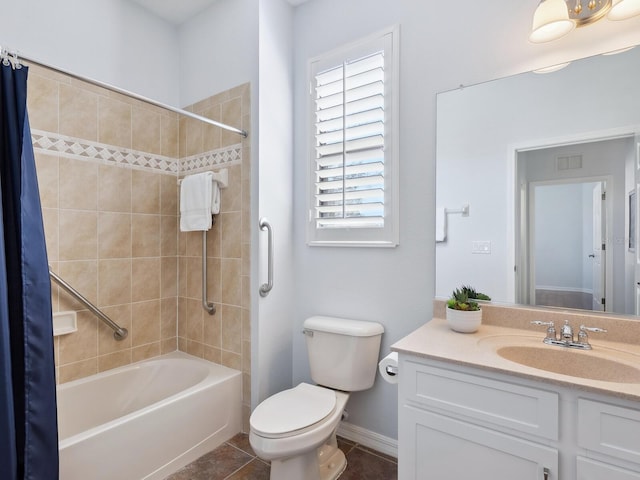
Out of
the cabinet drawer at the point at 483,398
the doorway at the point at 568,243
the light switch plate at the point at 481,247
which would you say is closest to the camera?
the cabinet drawer at the point at 483,398

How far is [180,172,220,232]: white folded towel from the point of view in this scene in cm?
217

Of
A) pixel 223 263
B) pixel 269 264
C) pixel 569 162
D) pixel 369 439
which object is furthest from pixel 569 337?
pixel 223 263

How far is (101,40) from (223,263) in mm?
1571

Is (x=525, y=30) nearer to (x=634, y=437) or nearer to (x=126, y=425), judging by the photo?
(x=634, y=437)

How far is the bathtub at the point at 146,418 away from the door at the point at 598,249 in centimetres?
188

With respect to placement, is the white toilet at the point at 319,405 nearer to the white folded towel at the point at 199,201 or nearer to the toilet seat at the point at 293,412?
the toilet seat at the point at 293,412

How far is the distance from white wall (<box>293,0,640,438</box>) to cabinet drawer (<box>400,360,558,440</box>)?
59 centimetres

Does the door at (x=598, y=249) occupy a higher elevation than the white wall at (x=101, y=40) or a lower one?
lower

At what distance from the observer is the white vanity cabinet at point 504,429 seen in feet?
3.12

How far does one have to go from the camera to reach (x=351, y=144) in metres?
1.99

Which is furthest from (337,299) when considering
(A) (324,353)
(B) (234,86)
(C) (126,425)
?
(B) (234,86)

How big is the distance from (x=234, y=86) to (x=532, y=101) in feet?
5.50

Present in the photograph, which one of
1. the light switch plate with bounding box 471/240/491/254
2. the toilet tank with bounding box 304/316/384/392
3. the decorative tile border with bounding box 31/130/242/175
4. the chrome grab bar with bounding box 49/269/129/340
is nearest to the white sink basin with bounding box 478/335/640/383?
the light switch plate with bounding box 471/240/491/254

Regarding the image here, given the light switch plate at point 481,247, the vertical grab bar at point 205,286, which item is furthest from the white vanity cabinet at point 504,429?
the vertical grab bar at point 205,286
